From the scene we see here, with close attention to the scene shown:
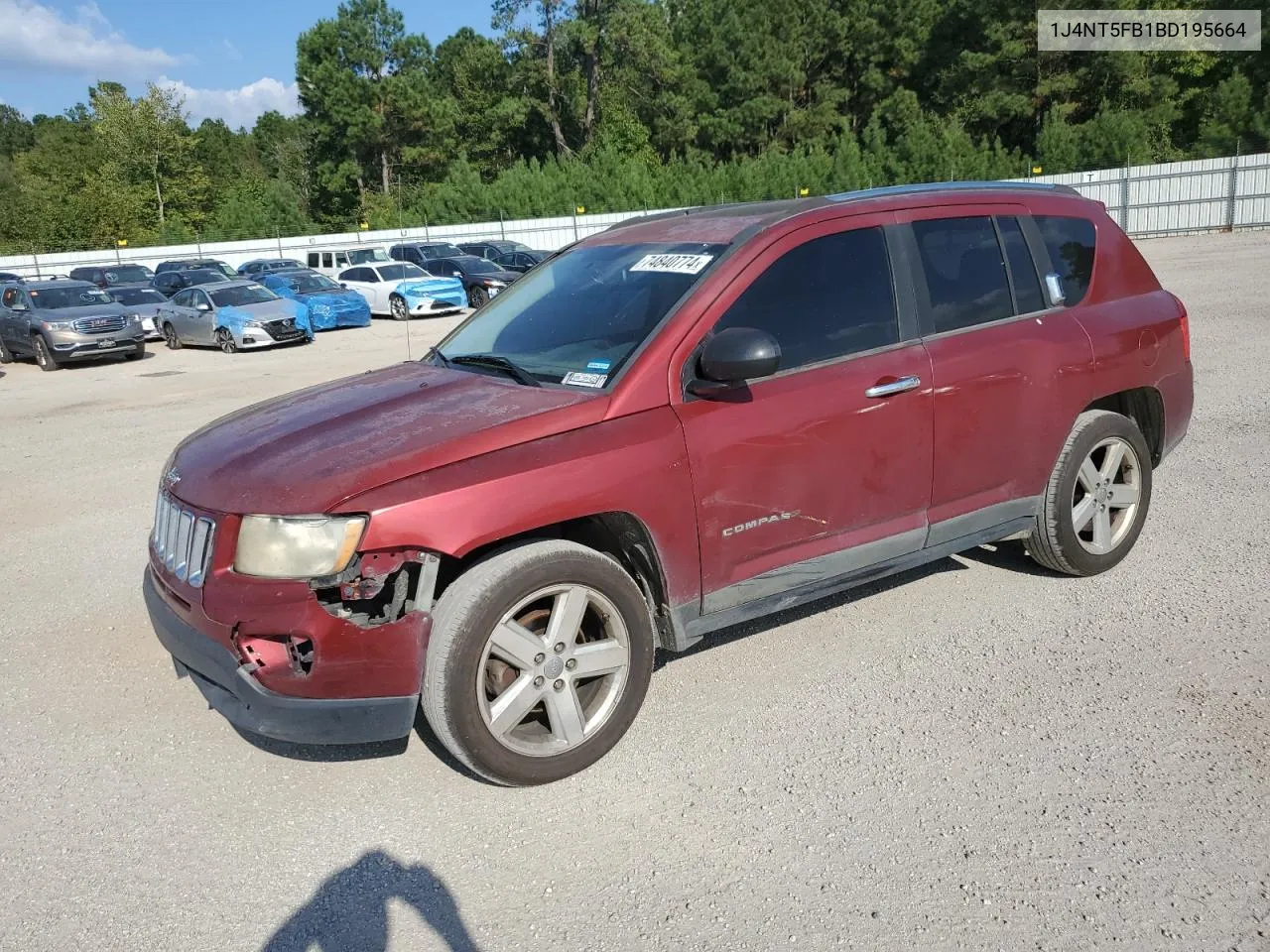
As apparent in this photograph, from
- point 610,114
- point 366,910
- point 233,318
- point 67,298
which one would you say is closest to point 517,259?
point 233,318

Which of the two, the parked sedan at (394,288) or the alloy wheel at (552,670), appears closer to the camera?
the alloy wheel at (552,670)

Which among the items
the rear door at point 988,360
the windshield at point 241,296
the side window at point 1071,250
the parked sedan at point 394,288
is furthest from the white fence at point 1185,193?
the rear door at point 988,360

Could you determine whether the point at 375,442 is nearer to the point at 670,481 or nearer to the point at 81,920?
the point at 670,481

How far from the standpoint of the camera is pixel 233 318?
66.5 ft

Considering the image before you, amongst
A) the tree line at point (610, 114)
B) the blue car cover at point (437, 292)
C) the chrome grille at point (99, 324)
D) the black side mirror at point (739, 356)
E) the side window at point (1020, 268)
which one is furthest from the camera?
the tree line at point (610, 114)

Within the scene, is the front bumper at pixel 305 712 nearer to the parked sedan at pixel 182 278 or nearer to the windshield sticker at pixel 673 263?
the windshield sticker at pixel 673 263

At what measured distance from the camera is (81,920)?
114 inches

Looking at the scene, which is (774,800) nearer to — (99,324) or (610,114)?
(99,324)

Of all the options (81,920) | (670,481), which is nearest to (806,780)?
(670,481)

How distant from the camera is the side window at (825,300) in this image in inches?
154

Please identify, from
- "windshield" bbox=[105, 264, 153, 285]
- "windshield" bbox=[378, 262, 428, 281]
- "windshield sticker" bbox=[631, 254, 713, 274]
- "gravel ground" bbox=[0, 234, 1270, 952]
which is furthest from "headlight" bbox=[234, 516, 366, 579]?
"windshield" bbox=[105, 264, 153, 285]

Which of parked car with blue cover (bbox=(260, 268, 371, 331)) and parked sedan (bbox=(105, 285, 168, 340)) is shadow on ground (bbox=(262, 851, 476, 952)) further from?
parked sedan (bbox=(105, 285, 168, 340))

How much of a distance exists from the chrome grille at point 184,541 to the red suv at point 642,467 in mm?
16

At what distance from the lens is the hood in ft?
10.7
